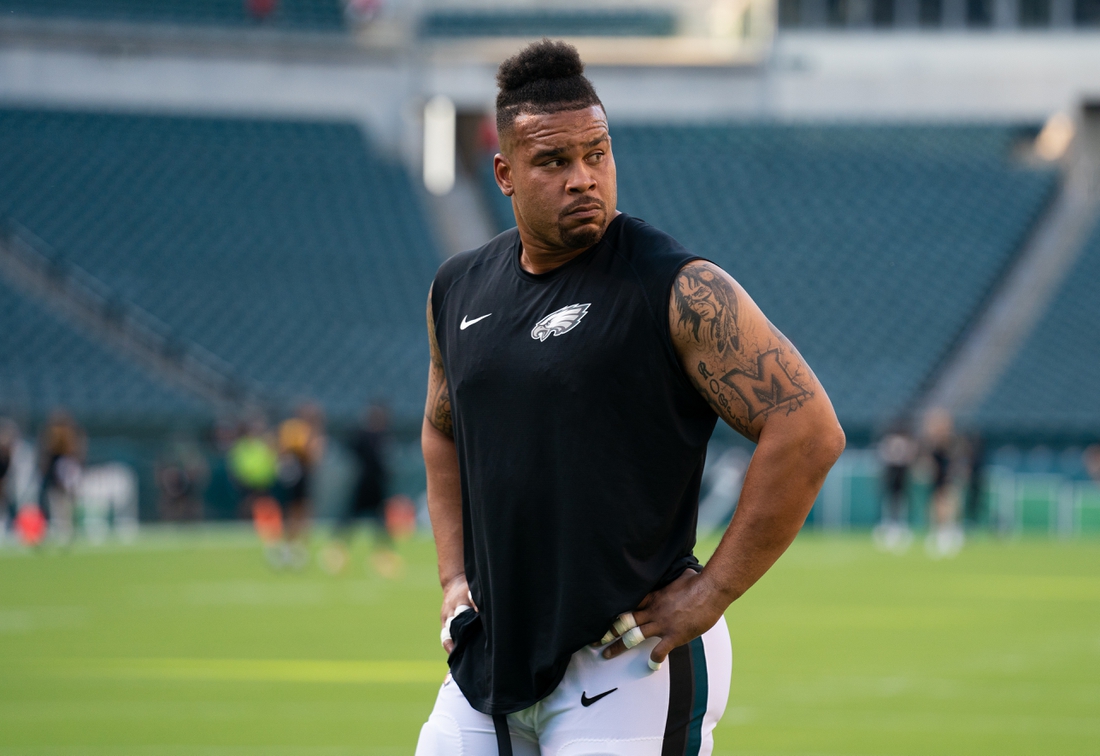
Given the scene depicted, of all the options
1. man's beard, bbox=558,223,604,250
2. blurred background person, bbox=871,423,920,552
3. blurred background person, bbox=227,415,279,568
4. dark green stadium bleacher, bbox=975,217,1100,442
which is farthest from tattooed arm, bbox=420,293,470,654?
dark green stadium bleacher, bbox=975,217,1100,442

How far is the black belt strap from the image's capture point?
3584 millimetres

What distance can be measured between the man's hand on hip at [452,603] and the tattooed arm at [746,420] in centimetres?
54

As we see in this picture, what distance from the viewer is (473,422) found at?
144 inches

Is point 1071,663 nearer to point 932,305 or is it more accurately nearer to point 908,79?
point 932,305

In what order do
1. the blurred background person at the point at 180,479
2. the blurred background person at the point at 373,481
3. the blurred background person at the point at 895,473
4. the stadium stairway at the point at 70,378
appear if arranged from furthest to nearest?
the stadium stairway at the point at 70,378 → the blurred background person at the point at 180,479 → the blurred background person at the point at 895,473 → the blurred background person at the point at 373,481

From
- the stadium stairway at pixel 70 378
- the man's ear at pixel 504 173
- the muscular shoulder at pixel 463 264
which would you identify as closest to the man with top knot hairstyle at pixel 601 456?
the man's ear at pixel 504 173

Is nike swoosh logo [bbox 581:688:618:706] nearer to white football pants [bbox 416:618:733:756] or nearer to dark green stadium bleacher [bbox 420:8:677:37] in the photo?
white football pants [bbox 416:618:733:756]

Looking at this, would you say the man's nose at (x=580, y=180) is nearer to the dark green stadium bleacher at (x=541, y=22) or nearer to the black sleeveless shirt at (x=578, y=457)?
the black sleeveless shirt at (x=578, y=457)

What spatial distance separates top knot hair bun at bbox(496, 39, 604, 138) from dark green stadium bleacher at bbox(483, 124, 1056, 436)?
101 feet

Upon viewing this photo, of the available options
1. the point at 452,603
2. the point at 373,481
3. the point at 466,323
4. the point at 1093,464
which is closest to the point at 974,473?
the point at 1093,464

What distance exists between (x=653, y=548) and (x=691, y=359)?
17.4 inches

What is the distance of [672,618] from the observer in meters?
3.47

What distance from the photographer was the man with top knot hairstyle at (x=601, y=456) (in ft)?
11.3

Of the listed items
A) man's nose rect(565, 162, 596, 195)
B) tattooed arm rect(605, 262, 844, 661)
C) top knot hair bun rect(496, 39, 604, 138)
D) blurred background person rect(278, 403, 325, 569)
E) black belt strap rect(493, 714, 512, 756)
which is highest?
top knot hair bun rect(496, 39, 604, 138)
